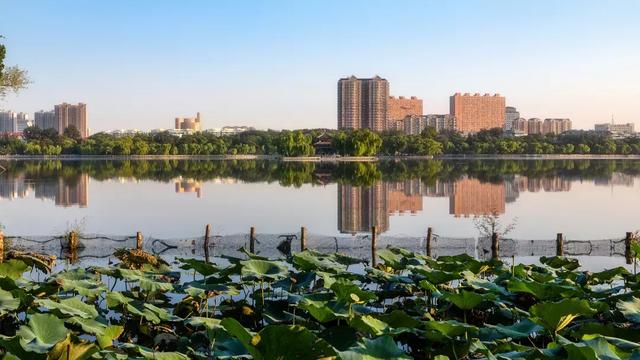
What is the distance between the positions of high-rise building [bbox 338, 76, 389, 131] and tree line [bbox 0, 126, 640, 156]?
116 feet

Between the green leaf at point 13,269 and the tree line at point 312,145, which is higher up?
the tree line at point 312,145

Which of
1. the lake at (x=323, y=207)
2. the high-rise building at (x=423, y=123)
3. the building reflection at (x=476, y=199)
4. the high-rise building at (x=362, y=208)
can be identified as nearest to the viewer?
the lake at (x=323, y=207)

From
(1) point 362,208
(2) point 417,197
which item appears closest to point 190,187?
(2) point 417,197

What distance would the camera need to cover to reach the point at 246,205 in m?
31.8

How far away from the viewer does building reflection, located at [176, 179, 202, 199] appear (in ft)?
129

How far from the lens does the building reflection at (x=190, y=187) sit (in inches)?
1548

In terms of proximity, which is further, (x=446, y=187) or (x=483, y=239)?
(x=446, y=187)

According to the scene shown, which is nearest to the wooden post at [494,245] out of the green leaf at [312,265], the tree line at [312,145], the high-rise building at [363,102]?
the green leaf at [312,265]

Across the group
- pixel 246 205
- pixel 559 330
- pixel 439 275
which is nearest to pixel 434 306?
pixel 439 275

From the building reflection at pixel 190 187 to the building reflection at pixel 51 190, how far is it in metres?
5.09

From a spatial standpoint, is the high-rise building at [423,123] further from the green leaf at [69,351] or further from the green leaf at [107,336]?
the green leaf at [69,351]

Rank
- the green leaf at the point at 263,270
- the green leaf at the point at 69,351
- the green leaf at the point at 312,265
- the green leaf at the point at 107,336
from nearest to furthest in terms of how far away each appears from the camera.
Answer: the green leaf at the point at 69,351 → the green leaf at the point at 107,336 → the green leaf at the point at 263,270 → the green leaf at the point at 312,265

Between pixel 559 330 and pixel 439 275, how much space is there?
1871 millimetres

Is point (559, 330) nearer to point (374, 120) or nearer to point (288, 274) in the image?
point (288, 274)
